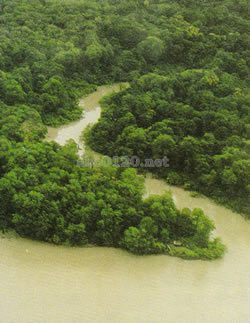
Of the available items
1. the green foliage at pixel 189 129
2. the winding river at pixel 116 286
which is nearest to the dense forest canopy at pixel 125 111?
the green foliage at pixel 189 129

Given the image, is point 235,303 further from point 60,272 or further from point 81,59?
point 81,59

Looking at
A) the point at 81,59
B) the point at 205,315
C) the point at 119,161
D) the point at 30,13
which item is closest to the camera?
the point at 205,315

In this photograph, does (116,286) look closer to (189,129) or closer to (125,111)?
(189,129)

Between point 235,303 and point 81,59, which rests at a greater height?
point 235,303

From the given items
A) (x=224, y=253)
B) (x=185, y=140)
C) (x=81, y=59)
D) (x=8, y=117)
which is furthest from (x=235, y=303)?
(x=81, y=59)

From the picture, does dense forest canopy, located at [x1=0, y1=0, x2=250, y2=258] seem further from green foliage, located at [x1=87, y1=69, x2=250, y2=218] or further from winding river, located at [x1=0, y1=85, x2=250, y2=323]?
winding river, located at [x1=0, y1=85, x2=250, y2=323]

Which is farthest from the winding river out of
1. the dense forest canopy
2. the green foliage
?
the green foliage

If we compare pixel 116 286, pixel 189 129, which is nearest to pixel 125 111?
pixel 189 129
